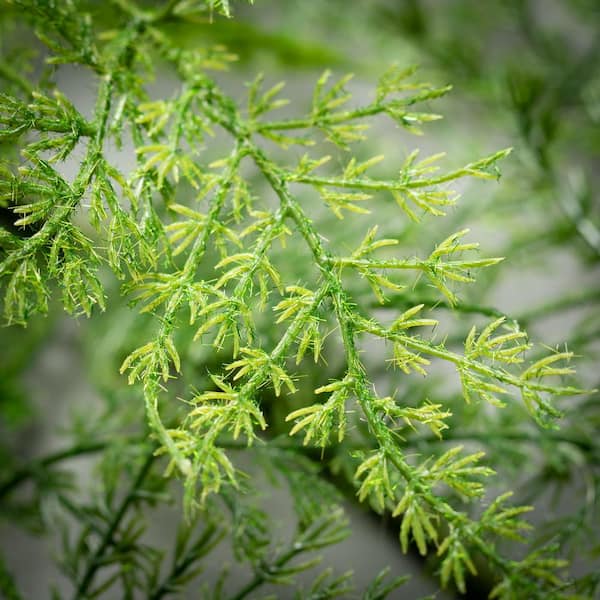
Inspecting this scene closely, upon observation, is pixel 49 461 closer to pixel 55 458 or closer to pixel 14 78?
pixel 55 458

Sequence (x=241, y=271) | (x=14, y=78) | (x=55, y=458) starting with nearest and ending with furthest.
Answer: (x=241, y=271)
(x=14, y=78)
(x=55, y=458)

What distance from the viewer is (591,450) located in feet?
1.66

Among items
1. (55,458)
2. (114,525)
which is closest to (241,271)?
(114,525)

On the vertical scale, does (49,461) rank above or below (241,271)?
below

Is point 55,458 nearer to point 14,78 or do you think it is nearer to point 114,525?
point 114,525

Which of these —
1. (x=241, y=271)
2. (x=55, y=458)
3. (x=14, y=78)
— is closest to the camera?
(x=241, y=271)

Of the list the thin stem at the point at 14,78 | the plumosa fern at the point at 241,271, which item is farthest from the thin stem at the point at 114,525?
the thin stem at the point at 14,78

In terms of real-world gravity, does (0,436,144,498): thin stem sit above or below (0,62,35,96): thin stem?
below

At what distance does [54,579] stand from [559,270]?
63 cm

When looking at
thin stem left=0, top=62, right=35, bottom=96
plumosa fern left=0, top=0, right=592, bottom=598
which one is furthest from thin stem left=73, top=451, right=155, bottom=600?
thin stem left=0, top=62, right=35, bottom=96

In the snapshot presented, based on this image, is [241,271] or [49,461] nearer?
[241,271]

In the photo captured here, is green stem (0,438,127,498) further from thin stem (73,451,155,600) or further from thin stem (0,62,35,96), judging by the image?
thin stem (0,62,35,96)

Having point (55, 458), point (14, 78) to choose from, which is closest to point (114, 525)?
point (55, 458)

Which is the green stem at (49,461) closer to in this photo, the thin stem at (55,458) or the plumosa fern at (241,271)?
the thin stem at (55,458)
